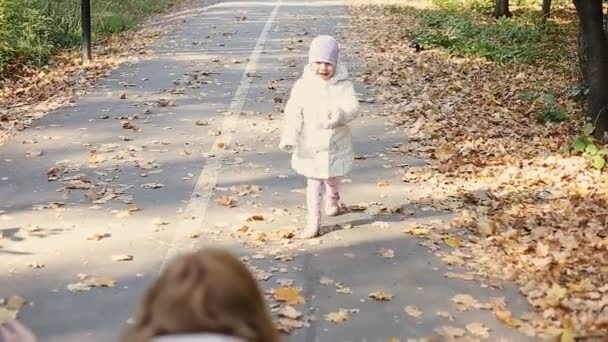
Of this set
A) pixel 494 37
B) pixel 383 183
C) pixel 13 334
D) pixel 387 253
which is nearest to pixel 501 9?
pixel 494 37

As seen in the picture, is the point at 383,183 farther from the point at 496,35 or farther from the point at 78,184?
the point at 496,35

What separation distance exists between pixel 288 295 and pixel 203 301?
3720 millimetres

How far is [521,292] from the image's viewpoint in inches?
223

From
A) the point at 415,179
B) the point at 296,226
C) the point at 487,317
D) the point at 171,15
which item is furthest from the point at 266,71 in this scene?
the point at 171,15

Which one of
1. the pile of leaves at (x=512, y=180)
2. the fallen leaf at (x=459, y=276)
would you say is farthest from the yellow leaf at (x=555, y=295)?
the fallen leaf at (x=459, y=276)

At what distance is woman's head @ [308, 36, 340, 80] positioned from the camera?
6393 millimetres

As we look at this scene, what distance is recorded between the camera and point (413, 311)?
539 cm

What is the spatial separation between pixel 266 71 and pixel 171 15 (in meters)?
11.4

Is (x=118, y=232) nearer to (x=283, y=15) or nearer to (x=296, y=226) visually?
(x=296, y=226)

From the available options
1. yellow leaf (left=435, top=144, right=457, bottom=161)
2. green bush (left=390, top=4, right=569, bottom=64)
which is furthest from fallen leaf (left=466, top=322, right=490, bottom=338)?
green bush (left=390, top=4, right=569, bottom=64)

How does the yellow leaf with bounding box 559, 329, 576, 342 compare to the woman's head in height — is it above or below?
below

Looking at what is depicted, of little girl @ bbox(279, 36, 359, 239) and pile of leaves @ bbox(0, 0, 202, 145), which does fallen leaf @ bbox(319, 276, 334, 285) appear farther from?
pile of leaves @ bbox(0, 0, 202, 145)

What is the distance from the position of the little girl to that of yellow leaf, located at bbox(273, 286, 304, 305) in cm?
111

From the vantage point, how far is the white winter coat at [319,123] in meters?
6.68
